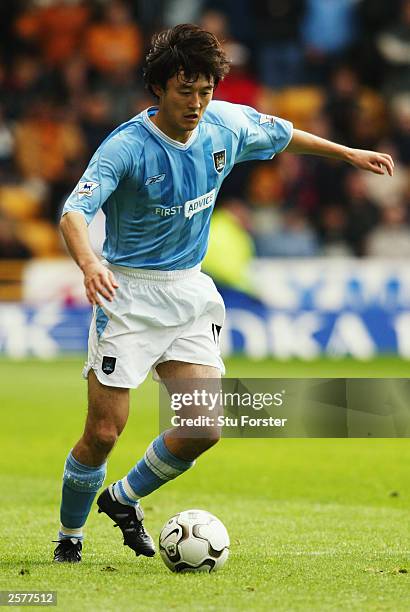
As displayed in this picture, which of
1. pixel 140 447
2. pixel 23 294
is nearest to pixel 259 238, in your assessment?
pixel 23 294

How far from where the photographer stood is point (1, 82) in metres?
20.3

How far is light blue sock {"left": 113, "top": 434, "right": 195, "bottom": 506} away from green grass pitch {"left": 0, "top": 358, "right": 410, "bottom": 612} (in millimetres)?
291

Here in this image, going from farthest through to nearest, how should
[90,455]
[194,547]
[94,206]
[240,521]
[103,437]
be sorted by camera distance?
[240,521], [90,455], [103,437], [194,547], [94,206]

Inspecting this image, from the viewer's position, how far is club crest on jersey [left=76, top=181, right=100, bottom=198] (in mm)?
5133

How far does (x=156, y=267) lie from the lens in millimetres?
5590

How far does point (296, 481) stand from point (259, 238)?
31.6ft

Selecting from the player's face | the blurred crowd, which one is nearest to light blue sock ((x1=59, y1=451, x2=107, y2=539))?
the player's face

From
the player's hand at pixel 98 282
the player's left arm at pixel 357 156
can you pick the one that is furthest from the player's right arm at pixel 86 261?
the player's left arm at pixel 357 156

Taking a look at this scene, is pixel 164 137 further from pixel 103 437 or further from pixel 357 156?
pixel 103 437

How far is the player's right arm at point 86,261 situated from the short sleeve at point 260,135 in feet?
3.67

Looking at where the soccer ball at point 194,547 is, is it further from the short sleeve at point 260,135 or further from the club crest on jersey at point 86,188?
the short sleeve at point 260,135

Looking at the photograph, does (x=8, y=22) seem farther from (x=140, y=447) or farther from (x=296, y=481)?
(x=296, y=481)

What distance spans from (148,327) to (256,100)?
14105mm

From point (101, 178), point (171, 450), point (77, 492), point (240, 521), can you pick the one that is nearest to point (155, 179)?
point (101, 178)
